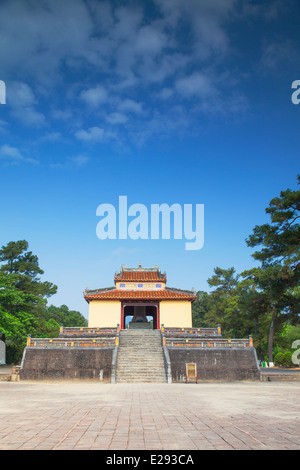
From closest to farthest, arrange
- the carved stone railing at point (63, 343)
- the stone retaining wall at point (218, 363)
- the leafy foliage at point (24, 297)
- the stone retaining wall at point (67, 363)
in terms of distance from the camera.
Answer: the stone retaining wall at point (67, 363)
the stone retaining wall at point (218, 363)
the carved stone railing at point (63, 343)
the leafy foliage at point (24, 297)

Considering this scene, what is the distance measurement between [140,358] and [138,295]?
28.5 feet

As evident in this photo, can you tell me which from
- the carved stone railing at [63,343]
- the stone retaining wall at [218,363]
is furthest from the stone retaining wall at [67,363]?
the stone retaining wall at [218,363]

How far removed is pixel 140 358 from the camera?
1812cm

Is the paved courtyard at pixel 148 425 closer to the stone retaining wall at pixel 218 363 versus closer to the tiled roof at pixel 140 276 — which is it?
the stone retaining wall at pixel 218 363

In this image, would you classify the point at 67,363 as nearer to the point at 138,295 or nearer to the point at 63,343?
the point at 63,343

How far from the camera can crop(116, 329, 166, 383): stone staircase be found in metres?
16.4

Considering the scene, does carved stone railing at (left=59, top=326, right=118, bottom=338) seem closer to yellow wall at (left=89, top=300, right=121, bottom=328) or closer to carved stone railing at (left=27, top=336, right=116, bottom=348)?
yellow wall at (left=89, top=300, right=121, bottom=328)

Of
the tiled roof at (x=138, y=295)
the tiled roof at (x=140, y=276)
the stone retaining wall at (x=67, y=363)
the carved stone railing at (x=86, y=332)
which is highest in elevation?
the tiled roof at (x=140, y=276)

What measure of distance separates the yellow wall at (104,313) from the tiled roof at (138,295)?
47cm

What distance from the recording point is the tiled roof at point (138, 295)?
26202 millimetres

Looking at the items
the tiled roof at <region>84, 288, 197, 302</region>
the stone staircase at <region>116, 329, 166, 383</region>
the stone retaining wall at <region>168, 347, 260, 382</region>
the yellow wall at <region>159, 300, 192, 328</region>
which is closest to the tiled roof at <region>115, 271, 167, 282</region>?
the tiled roof at <region>84, 288, 197, 302</region>

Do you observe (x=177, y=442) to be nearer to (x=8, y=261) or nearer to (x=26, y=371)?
(x=26, y=371)

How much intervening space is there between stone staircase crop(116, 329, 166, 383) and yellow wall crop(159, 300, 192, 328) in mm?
4342

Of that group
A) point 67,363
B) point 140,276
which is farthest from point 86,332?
point 140,276
